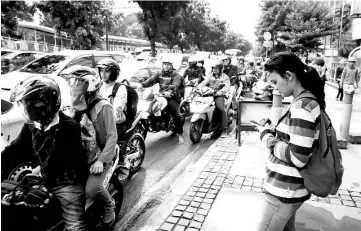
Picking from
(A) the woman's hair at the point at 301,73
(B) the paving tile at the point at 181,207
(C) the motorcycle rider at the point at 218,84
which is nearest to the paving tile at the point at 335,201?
(B) the paving tile at the point at 181,207

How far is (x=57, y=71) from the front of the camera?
343 inches

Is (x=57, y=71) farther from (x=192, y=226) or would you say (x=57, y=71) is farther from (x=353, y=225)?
(x=353, y=225)

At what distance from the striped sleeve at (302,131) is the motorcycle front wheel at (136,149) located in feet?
10.8

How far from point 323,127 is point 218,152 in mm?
4293

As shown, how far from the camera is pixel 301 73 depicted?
217cm

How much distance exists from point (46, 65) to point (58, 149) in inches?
301

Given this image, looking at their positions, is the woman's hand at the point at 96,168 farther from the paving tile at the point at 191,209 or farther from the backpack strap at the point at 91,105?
the paving tile at the point at 191,209

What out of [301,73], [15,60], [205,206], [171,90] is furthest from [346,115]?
[15,60]

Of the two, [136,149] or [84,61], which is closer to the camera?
[136,149]

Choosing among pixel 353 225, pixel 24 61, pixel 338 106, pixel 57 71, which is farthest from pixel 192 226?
pixel 24 61

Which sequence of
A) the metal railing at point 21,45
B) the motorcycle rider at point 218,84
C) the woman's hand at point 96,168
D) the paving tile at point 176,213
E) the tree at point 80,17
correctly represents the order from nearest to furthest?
the woman's hand at point 96,168 < the paving tile at point 176,213 < the motorcycle rider at point 218,84 < the tree at point 80,17 < the metal railing at point 21,45

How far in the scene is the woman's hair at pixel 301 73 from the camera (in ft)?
7.06

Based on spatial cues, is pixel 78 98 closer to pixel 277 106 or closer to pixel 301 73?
pixel 301 73

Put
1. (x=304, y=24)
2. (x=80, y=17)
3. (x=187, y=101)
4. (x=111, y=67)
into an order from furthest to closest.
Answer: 1. (x=304, y=24)
2. (x=80, y=17)
3. (x=187, y=101)
4. (x=111, y=67)
